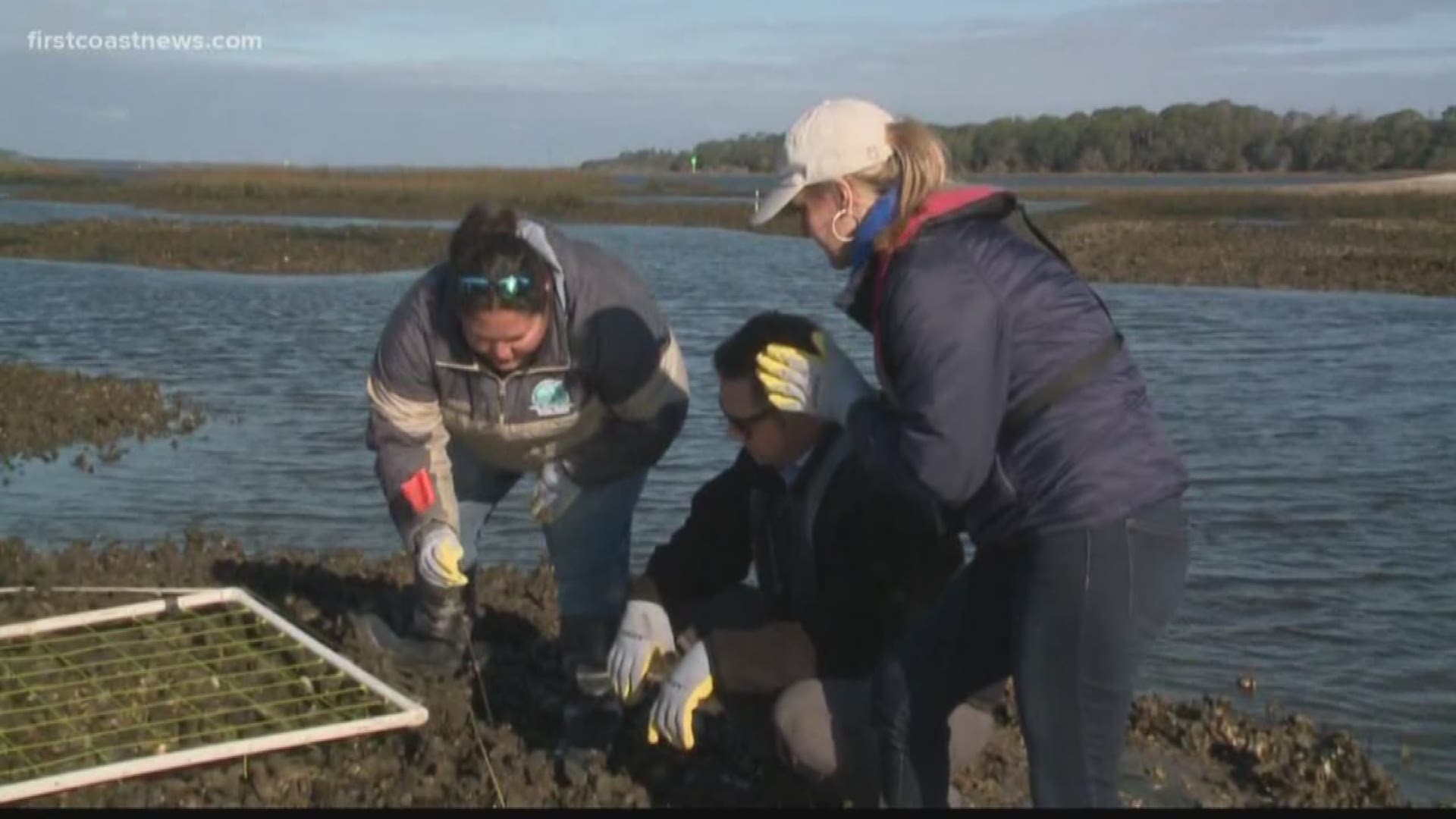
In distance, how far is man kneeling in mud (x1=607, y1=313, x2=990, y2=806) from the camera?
4.36 metres

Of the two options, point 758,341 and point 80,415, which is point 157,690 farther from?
point 80,415

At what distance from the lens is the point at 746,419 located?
14.6ft

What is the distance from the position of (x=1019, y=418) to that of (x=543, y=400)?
196 cm

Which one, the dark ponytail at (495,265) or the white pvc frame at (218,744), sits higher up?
the dark ponytail at (495,265)

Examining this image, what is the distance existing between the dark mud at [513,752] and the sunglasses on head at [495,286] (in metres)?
1.28

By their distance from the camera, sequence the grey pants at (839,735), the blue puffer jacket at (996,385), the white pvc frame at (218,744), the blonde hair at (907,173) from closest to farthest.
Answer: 1. the blue puffer jacket at (996,385)
2. the blonde hair at (907,173)
3. the grey pants at (839,735)
4. the white pvc frame at (218,744)

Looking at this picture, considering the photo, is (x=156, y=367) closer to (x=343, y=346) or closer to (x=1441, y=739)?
(x=343, y=346)

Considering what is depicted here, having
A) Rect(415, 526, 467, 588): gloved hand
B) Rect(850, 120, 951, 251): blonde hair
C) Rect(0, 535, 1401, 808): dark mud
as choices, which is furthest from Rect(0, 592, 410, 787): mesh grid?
Rect(850, 120, 951, 251): blonde hair

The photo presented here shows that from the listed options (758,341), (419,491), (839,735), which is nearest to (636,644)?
(839,735)

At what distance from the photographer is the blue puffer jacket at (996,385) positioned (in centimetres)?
345

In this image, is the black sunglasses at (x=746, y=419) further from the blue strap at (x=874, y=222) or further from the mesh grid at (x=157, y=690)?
the mesh grid at (x=157, y=690)

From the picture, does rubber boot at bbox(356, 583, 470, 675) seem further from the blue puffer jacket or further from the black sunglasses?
the blue puffer jacket

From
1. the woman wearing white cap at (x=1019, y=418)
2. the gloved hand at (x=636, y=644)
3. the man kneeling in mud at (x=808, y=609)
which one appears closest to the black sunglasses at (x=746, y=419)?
the man kneeling in mud at (x=808, y=609)

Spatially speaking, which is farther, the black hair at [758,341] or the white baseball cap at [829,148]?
the black hair at [758,341]
